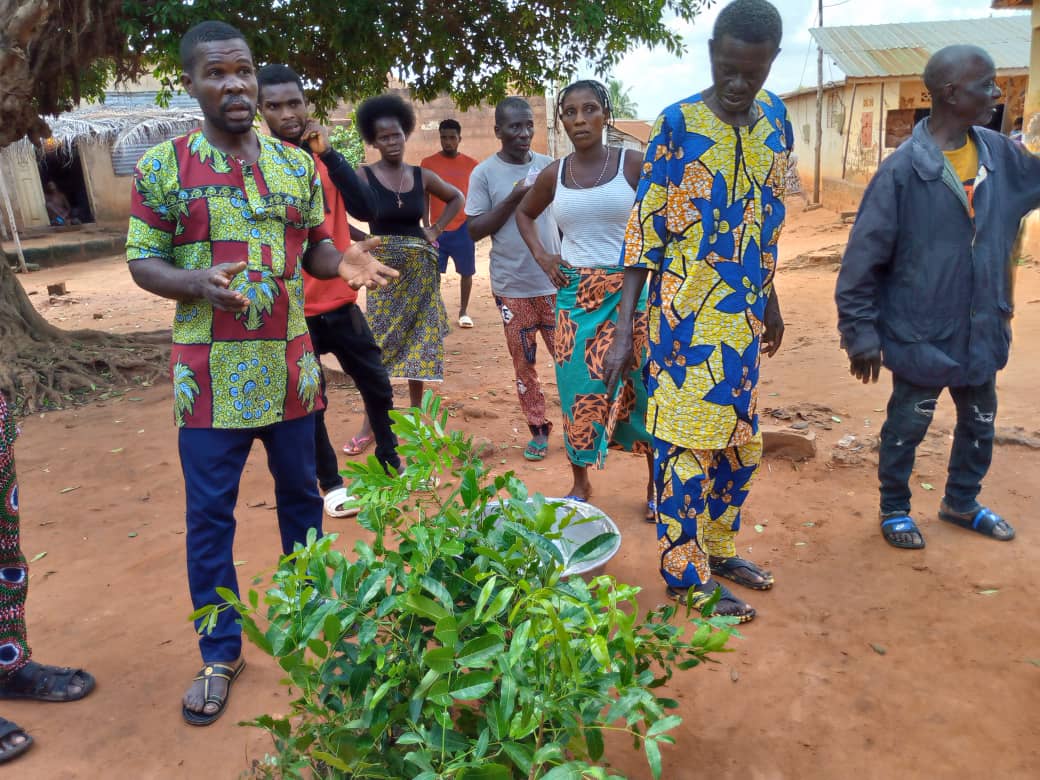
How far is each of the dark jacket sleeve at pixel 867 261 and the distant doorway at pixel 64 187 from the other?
734 inches

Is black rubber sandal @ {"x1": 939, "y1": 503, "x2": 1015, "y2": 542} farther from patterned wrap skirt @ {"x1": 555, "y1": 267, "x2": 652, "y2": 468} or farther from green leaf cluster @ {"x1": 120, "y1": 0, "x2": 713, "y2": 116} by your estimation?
green leaf cluster @ {"x1": 120, "y1": 0, "x2": 713, "y2": 116}

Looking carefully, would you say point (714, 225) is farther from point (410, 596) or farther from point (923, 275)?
point (410, 596)

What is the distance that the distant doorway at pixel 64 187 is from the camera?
18.0m

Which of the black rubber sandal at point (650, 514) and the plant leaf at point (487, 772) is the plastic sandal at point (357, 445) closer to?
the black rubber sandal at point (650, 514)

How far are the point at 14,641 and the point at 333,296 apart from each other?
71.3 inches

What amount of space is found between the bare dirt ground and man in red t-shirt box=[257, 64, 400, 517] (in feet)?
1.42

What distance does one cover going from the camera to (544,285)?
423 centimetres

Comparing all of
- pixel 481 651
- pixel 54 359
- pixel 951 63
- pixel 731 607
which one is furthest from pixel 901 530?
pixel 54 359

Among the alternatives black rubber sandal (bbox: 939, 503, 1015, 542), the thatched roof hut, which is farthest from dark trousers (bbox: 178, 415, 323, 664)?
the thatched roof hut

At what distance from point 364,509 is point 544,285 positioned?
2597 mm

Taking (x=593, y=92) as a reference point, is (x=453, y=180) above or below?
below

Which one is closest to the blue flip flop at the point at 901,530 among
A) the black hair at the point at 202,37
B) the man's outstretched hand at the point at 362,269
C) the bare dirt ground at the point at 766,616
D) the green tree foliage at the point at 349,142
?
the bare dirt ground at the point at 766,616

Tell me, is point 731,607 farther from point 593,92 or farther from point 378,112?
point 378,112

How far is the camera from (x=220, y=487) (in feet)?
7.39
